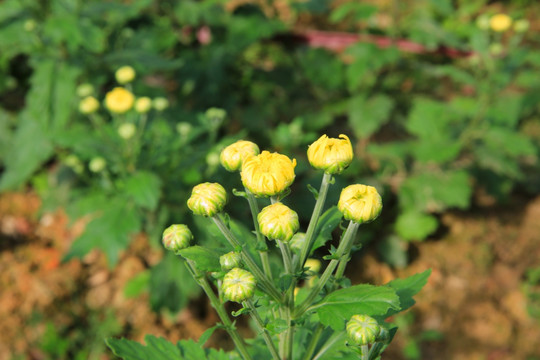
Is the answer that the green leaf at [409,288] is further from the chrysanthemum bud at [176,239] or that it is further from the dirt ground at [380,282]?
the dirt ground at [380,282]

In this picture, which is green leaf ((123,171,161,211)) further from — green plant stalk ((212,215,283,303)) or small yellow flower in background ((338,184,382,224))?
small yellow flower in background ((338,184,382,224))

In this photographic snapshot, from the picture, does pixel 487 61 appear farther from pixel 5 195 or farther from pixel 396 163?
pixel 5 195

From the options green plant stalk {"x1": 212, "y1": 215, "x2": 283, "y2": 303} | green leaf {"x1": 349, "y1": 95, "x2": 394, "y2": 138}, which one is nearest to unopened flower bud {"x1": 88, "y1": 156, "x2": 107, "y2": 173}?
green plant stalk {"x1": 212, "y1": 215, "x2": 283, "y2": 303}

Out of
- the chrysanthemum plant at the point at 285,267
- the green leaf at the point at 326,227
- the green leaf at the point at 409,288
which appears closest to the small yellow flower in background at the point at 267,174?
the chrysanthemum plant at the point at 285,267

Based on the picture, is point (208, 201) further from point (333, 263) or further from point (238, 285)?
point (333, 263)

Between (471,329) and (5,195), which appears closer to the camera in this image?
(471,329)

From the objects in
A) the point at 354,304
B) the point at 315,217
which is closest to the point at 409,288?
the point at 354,304

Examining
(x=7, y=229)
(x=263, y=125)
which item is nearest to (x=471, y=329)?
(x=263, y=125)
